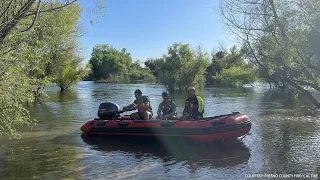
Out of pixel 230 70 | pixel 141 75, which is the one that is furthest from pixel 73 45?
pixel 141 75

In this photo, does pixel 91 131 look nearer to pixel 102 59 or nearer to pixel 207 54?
pixel 207 54

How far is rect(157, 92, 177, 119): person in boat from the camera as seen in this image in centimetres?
986

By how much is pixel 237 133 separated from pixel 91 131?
4.65 metres

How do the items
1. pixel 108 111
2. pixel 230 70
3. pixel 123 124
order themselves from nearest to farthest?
1. pixel 123 124
2. pixel 108 111
3. pixel 230 70

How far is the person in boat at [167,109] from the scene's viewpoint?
9.86 m

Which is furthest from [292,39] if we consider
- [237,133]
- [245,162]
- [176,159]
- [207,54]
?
[207,54]

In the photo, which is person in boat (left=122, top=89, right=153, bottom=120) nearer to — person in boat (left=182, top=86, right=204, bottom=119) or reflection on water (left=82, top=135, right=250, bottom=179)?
reflection on water (left=82, top=135, right=250, bottom=179)

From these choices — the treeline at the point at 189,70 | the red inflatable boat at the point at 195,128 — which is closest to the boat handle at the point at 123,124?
the red inflatable boat at the point at 195,128

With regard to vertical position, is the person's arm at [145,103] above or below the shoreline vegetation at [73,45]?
below

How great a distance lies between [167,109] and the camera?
10086mm

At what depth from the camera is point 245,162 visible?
24.7ft

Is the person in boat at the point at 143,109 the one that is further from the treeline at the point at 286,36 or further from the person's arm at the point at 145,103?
the treeline at the point at 286,36

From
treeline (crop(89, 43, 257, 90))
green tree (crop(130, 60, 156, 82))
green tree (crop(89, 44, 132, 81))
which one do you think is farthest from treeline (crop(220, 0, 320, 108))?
green tree (crop(89, 44, 132, 81))

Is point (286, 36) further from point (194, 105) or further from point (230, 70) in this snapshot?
point (230, 70)
